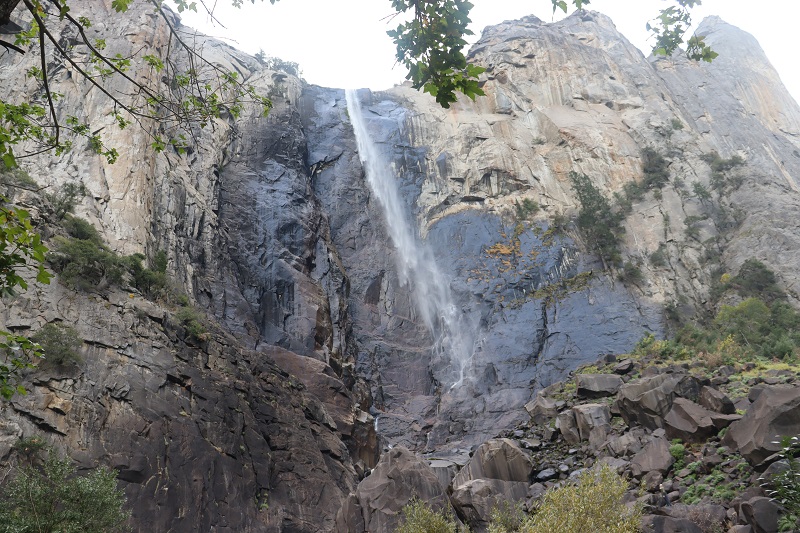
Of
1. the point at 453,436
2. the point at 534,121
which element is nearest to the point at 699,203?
the point at 534,121

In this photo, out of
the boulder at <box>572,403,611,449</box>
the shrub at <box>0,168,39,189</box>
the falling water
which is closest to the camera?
A: the boulder at <box>572,403,611,449</box>

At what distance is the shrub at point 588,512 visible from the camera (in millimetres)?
10055

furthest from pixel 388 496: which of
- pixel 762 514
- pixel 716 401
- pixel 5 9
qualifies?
pixel 5 9

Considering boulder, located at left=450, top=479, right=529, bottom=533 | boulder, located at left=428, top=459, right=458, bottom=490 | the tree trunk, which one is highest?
the tree trunk

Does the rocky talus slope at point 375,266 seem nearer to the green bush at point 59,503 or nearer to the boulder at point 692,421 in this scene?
the boulder at point 692,421

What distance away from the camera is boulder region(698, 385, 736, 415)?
1570cm

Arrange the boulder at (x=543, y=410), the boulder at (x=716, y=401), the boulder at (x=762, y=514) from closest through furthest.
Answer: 1. the boulder at (x=762, y=514)
2. the boulder at (x=716, y=401)
3. the boulder at (x=543, y=410)

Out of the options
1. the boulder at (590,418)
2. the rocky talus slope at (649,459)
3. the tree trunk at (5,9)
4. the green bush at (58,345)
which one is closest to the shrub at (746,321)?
the rocky talus slope at (649,459)

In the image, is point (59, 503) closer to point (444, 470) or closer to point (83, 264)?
point (83, 264)

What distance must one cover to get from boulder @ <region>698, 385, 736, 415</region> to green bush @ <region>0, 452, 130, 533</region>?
14.5 m

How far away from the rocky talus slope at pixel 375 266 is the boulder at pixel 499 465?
0.23 feet

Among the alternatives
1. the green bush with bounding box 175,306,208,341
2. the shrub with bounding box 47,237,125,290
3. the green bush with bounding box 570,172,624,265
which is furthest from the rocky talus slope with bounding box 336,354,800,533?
the green bush with bounding box 570,172,624,265

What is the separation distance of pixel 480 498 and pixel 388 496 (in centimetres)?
239

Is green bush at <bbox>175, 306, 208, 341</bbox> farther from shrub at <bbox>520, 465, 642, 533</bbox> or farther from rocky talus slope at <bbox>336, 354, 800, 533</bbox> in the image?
shrub at <bbox>520, 465, 642, 533</bbox>
